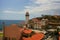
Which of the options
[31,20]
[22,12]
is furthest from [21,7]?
[31,20]

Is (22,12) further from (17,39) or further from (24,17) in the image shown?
(17,39)

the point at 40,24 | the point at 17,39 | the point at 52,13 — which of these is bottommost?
the point at 17,39

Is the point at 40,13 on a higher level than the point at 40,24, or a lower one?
higher

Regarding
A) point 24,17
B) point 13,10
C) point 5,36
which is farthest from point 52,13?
point 5,36

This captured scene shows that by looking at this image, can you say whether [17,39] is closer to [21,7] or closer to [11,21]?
[11,21]

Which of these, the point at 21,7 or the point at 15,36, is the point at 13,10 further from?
the point at 15,36

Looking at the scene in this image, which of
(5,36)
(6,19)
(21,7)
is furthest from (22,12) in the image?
(5,36)

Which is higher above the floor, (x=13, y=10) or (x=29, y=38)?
(x=13, y=10)
